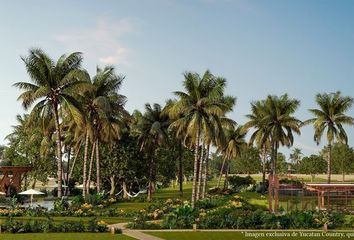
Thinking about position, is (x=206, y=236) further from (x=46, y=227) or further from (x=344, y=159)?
(x=344, y=159)

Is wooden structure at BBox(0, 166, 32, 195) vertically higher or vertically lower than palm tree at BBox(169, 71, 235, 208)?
lower

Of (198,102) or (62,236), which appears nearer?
(62,236)

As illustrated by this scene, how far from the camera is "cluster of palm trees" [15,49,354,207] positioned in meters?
42.5

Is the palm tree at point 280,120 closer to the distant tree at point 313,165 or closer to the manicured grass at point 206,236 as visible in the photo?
the manicured grass at point 206,236

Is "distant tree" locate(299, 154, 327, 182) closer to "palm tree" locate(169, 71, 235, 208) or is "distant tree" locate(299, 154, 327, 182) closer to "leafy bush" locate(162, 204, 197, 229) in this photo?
"palm tree" locate(169, 71, 235, 208)

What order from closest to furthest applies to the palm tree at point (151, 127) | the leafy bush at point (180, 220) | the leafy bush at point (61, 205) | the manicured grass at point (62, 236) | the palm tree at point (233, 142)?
the manicured grass at point (62, 236)
the leafy bush at point (180, 220)
the leafy bush at point (61, 205)
the palm tree at point (151, 127)
the palm tree at point (233, 142)

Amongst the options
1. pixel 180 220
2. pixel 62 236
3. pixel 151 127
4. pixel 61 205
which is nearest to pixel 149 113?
pixel 151 127

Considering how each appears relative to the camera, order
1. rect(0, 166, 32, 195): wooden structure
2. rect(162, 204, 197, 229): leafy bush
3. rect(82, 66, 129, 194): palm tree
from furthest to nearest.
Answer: rect(0, 166, 32, 195): wooden structure → rect(82, 66, 129, 194): palm tree → rect(162, 204, 197, 229): leafy bush

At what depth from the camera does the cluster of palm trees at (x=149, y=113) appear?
42531mm

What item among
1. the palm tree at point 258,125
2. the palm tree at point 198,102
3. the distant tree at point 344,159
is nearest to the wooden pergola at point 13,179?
the palm tree at point 198,102

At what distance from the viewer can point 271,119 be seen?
64.2 m

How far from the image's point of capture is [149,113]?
59.9m

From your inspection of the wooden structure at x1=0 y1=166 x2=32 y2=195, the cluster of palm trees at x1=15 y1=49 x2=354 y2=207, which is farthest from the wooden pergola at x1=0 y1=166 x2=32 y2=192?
the cluster of palm trees at x1=15 y1=49 x2=354 y2=207

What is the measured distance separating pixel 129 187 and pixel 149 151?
29.7 ft
